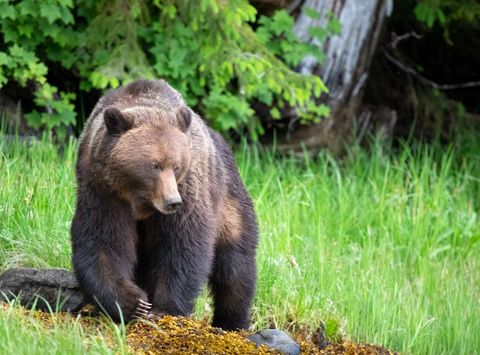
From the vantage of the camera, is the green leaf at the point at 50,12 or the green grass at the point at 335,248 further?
the green leaf at the point at 50,12

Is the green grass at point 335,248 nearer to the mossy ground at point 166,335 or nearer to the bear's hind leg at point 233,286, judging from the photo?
the mossy ground at point 166,335

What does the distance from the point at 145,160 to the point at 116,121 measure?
26cm

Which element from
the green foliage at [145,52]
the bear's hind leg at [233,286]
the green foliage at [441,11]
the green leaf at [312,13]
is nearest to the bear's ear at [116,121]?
the bear's hind leg at [233,286]

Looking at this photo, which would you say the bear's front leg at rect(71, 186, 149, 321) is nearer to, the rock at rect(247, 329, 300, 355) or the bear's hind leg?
the rock at rect(247, 329, 300, 355)

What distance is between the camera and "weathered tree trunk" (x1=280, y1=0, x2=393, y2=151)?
10086 millimetres

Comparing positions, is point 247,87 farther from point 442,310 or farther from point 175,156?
point 175,156

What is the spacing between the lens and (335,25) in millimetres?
9750

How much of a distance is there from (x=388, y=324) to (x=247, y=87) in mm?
2729

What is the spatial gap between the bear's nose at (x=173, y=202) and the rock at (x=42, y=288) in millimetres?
1094

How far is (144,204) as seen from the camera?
4.82 metres

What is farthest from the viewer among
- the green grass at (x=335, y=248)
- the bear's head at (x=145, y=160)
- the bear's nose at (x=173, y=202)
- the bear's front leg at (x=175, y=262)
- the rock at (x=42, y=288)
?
the green grass at (x=335, y=248)

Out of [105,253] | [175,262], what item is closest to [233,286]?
[175,262]

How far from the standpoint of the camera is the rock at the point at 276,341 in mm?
4957

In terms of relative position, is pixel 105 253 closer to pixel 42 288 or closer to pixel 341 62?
pixel 42 288
